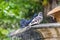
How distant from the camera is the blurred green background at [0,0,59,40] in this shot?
599 centimetres

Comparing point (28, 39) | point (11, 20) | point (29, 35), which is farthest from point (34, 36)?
point (11, 20)

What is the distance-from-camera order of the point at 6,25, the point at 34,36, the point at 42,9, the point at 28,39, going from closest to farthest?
1. the point at 34,36
2. the point at 28,39
3. the point at 6,25
4. the point at 42,9

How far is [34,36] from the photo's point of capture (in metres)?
4.03

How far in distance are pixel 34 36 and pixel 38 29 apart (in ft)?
1.27

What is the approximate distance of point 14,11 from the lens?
6.26 m

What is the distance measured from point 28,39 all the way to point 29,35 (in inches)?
12.8

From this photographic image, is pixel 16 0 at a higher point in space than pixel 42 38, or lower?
higher

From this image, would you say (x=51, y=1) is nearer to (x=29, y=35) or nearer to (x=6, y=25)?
(x=6, y=25)

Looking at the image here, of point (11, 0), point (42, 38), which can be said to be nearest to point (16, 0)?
point (11, 0)

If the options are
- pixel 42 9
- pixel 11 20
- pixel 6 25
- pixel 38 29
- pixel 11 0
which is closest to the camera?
pixel 38 29

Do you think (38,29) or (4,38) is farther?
(4,38)

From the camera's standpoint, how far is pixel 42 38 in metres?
3.85

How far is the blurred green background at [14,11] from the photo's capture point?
599 cm

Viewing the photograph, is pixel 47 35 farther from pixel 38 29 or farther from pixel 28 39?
pixel 28 39
